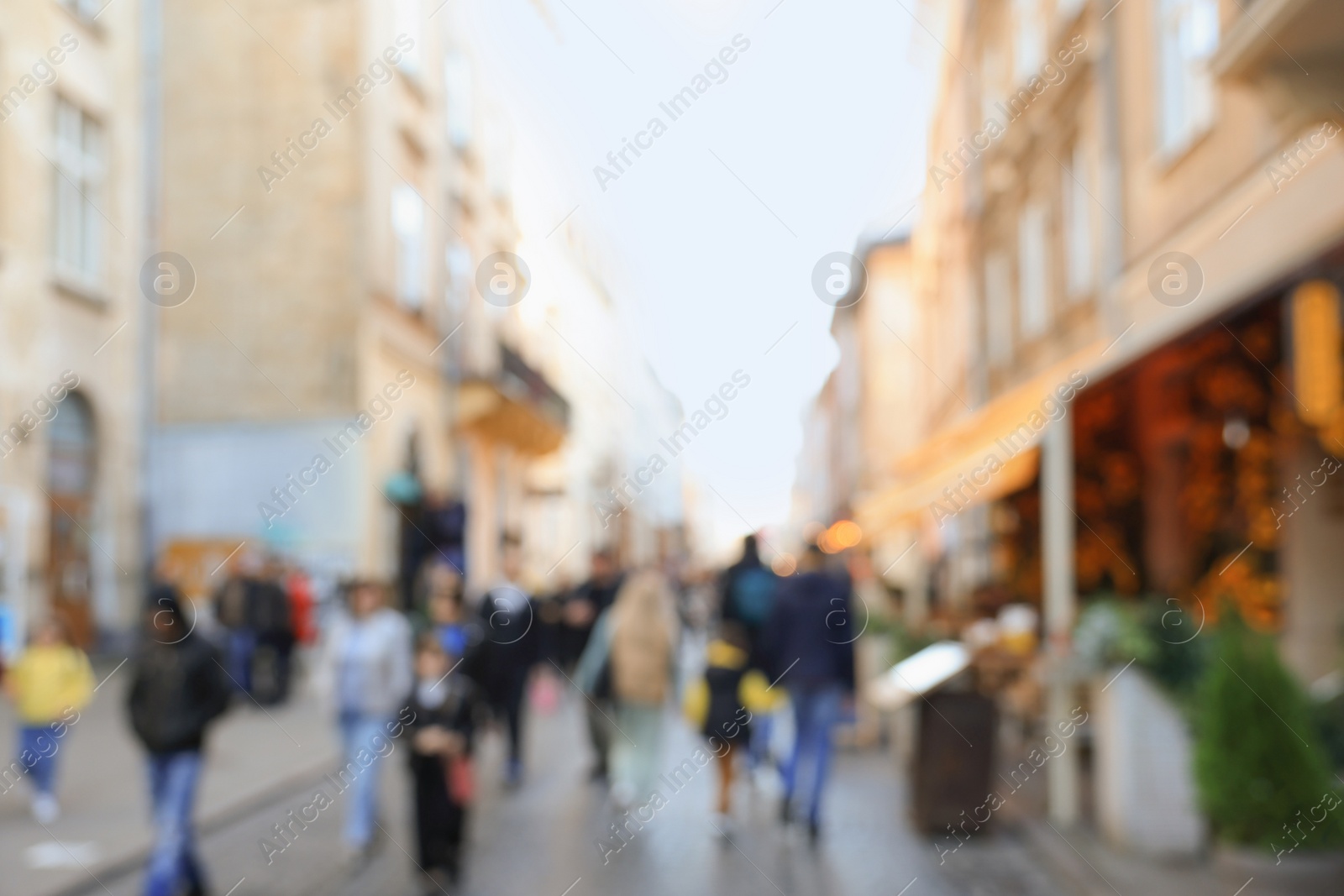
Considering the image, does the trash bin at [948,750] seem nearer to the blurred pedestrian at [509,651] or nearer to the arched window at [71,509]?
the blurred pedestrian at [509,651]

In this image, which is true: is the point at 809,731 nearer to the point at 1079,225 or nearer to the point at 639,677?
the point at 639,677

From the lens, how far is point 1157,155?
13961mm

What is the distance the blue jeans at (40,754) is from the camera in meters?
9.38

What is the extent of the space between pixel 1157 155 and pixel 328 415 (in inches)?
543

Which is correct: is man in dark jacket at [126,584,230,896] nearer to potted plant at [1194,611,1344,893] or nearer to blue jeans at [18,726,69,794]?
blue jeans at [18,726,69,794]

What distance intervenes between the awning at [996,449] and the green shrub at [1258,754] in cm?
294

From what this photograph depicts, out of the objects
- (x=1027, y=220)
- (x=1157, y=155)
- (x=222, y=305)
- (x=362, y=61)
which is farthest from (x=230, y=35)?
(x=1157, y=155)

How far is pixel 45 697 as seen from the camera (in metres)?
9.73

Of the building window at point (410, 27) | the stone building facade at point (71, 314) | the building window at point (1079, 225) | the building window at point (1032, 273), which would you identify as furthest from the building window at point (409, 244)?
the building window at point (1079, 225)

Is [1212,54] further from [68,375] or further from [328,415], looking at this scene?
[328,415]

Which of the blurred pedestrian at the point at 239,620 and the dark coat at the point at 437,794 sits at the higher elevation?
the blurred pedestrian at the point at 239,620

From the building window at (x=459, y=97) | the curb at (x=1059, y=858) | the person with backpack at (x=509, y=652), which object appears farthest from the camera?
the building window at (x=459, y=97)

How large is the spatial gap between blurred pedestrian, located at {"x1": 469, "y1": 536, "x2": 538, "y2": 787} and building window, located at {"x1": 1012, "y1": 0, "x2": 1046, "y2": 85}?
11855mm

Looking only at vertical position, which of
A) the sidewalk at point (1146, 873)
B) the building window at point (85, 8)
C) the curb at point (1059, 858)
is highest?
the building window at point (85, 8)
